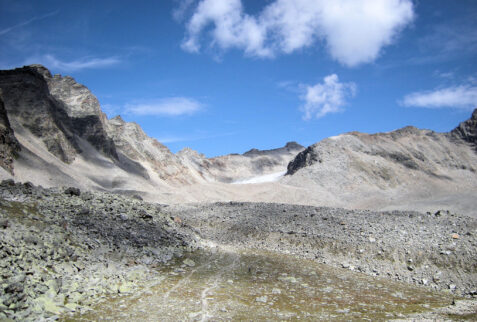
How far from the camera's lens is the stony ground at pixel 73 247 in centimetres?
854

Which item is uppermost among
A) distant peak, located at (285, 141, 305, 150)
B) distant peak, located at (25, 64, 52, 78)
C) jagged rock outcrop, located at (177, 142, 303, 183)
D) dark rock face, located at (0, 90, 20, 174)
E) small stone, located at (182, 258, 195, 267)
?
distant peak, located at (285, 141, 305, 150)

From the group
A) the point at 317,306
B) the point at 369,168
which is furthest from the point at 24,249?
the point at 369,168

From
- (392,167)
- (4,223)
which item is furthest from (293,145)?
(4,223)

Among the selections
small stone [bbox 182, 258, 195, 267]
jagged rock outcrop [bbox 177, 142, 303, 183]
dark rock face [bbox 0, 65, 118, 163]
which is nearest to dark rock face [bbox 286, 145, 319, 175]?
dark rock face [bbox 0, 65, 118, 163]

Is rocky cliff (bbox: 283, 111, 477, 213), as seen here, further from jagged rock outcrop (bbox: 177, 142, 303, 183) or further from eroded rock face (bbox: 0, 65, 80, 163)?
jagged rock outcrop (bbox: 177, 142, 303, 183)

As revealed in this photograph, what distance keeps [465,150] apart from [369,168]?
124 ft

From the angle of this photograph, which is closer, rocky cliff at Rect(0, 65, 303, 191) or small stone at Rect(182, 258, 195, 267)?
small stone at Rect(182, 258, 195, 267)

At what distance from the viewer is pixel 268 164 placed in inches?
5605

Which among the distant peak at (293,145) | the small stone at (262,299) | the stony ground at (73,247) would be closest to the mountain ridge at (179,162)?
the stony ground at (73,247)

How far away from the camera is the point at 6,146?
3575cm

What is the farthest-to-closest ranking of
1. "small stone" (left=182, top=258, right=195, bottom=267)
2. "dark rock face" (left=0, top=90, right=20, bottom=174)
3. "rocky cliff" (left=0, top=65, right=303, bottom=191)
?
"rocky cliff" (left=0, top=65, right=303, bottom=191)
"dark rock face" (left=0, top=90, right=20, bottom=174)
"small stone" (left=182, top=258, right=195, bottom=267)

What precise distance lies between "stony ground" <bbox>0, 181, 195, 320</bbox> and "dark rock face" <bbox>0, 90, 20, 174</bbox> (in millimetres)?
22031

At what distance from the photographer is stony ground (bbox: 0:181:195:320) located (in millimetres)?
8539

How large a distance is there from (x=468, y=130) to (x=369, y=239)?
9428cm
